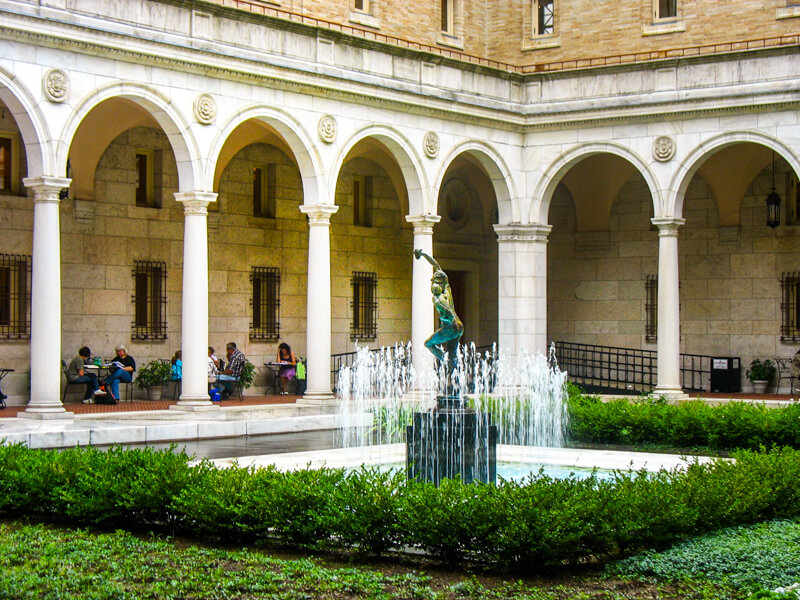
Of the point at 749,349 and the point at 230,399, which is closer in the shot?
the point at 230,399

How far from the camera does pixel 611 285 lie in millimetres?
29453

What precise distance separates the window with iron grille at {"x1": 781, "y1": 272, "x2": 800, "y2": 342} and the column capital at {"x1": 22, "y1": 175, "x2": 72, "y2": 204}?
16428 mm

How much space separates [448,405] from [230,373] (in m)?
A: 11.5

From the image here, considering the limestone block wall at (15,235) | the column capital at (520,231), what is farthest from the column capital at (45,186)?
the column capital at (520,231)

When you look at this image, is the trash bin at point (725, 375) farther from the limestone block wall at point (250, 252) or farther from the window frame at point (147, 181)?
the window frame at point (147, 181)

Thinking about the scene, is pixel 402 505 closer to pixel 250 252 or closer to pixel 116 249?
pixel 116 249

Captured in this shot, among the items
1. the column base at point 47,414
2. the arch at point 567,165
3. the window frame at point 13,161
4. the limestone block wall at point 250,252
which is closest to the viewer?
the column base at point 47,414

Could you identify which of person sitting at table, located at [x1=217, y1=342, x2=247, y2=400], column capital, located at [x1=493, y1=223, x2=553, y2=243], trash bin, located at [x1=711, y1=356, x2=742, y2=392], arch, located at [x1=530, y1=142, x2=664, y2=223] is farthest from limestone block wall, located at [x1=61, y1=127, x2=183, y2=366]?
trash bin, located at [x1=711, y1=356, x2=742, y2=392]

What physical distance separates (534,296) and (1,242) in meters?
10.9

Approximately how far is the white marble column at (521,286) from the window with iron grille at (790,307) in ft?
19.1

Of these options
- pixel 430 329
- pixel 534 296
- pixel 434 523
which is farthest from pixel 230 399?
pixel 434 523

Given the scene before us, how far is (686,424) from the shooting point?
1784 cm

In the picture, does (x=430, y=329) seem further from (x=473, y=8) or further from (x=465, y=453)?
(x=465, y=453)

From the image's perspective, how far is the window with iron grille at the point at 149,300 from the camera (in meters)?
23.7
